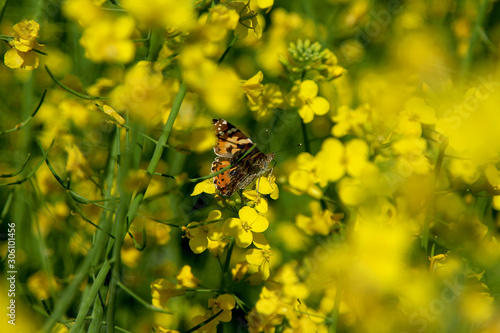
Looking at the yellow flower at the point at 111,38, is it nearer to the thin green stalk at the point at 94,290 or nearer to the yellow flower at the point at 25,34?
the yellow flower at the point at 25,34

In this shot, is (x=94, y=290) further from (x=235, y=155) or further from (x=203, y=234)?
(x=235, y=155)

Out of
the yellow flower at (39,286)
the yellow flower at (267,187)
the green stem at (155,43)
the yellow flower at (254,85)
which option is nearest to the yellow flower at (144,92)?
the green stem at (155,43)

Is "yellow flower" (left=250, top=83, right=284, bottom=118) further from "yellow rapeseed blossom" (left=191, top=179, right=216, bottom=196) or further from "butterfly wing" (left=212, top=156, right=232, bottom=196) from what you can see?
"yellow rapeseed blossom" (left=191, top=179, right=216, bottom=196)

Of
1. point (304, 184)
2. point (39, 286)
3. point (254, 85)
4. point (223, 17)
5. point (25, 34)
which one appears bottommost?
point (39, 286)

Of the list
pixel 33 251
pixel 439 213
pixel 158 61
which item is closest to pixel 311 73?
pixel 439 213

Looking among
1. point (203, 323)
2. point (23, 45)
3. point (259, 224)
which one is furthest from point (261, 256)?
point (23, 45)

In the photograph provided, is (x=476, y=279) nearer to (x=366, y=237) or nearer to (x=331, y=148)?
(x=366, y=237)
